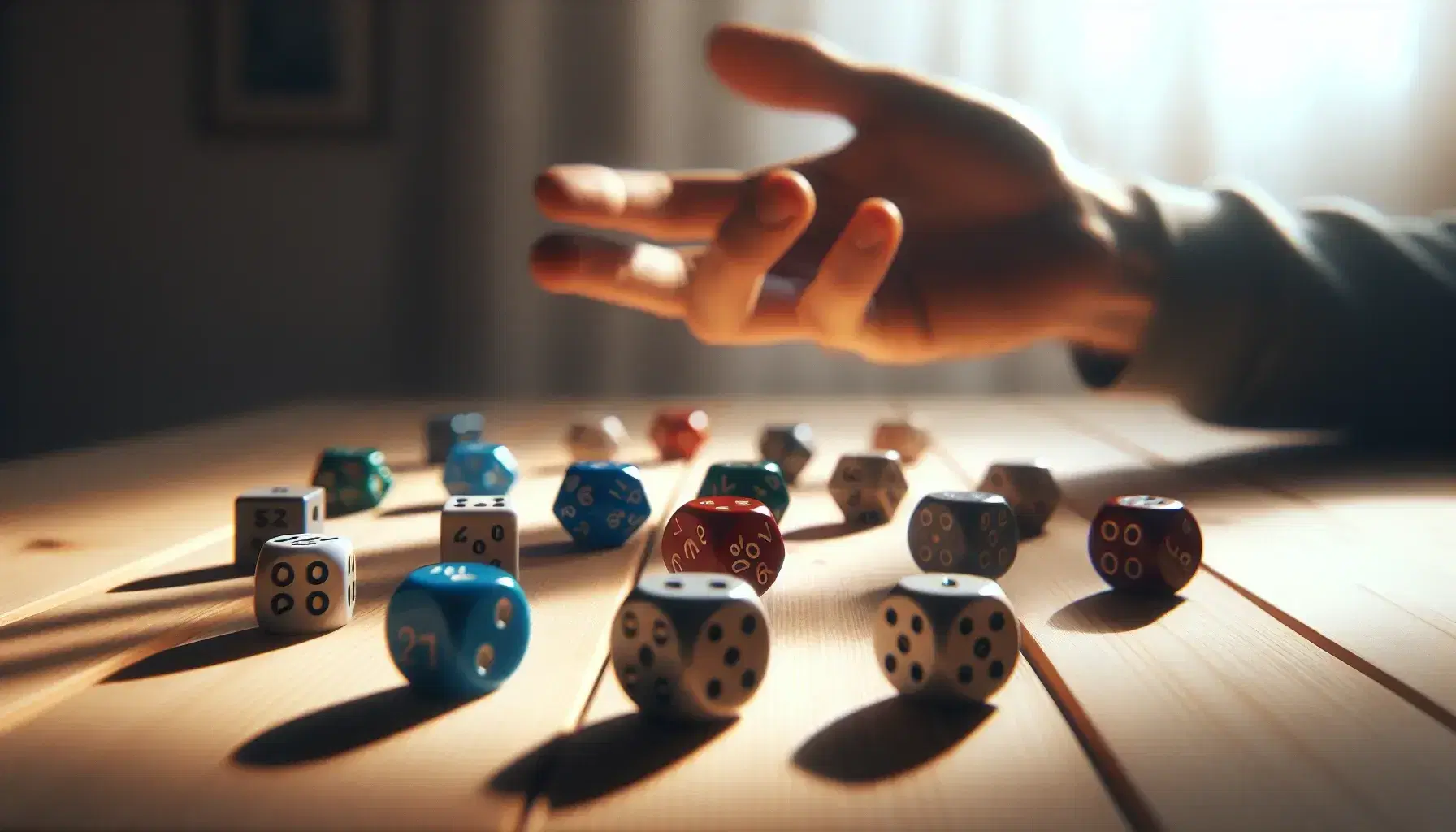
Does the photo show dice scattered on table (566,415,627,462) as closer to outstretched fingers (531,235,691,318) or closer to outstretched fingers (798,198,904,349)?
outstretched fingers (531,235,691,318)

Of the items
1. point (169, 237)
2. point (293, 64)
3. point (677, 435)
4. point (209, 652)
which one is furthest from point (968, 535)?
point (169, 237)

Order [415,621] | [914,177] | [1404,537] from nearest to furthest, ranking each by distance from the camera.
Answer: [415,621] < [1404,537] < [914,177]

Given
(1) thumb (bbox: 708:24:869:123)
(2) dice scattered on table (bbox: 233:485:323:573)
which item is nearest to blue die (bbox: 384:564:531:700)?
(2) dice scattered on table (bbox: 233:485:323:573)

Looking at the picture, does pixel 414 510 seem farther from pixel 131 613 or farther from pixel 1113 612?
pixel 1113 612

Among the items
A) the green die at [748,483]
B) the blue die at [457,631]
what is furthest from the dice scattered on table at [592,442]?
the blue die at [457,631]

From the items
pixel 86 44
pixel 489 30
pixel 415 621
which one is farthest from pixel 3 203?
pixel 415 621

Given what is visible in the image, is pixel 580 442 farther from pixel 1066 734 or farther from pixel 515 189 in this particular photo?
pixel 515 189
